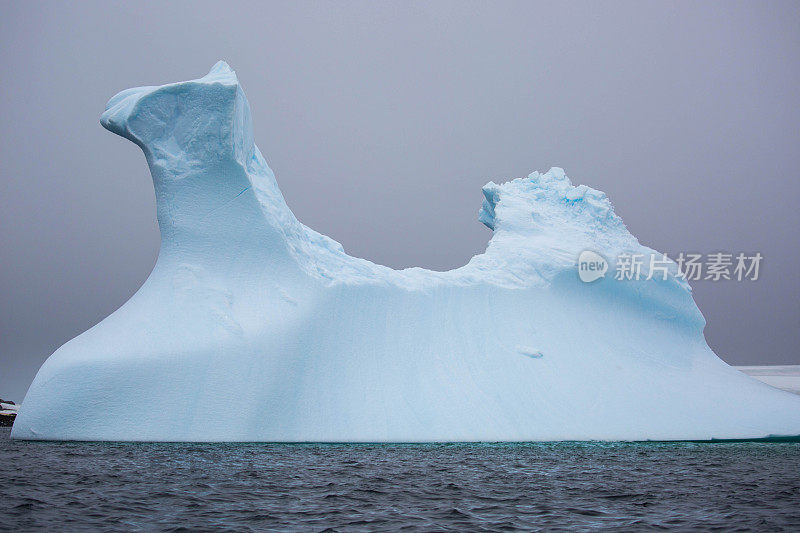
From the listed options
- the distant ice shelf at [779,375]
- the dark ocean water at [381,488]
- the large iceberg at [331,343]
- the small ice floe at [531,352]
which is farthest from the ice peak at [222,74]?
the distant ice shelf at [779,375]

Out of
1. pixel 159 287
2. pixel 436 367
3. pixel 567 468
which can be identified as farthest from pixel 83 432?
pixel 567 468

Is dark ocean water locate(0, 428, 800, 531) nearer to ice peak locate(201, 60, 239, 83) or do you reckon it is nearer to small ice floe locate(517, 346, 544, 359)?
small ice floe locate(517, 346, 544, 359)

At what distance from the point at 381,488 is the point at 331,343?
453cm

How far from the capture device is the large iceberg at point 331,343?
10.2 m

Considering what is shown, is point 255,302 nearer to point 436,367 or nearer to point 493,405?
point 436,367

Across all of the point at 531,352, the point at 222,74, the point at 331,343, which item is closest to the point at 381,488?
the point at 331,343

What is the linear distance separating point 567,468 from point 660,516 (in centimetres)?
266

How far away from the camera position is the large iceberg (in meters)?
10.2

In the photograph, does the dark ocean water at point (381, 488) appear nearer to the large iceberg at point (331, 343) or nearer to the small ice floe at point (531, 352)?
the large iceberg at point (331, 343)

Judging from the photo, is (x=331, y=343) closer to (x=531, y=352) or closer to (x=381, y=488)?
(x=531, y=352)

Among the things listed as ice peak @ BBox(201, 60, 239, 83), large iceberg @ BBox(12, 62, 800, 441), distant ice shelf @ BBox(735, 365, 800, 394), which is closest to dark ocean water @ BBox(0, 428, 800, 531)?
large iceberg @ BBox(12, 62, 800, 441)

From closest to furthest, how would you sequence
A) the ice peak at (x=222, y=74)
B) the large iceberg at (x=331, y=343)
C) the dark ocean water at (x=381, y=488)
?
the dark ocean water at (x=381, y=488) < the large iceberg at (x=331, y=343) < the ice peak at (x=222, y=74)

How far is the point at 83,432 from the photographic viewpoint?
32.5ft

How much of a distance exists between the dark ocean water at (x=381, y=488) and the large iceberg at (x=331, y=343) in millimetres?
579
